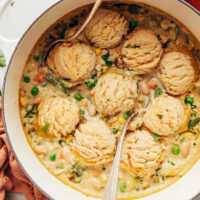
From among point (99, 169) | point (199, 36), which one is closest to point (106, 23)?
point (199, 36)

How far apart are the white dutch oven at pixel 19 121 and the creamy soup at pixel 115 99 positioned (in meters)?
0.06

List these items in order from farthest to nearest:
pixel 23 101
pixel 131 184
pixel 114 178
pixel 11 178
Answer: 1. pixel 11 178
2. pixel 131 184
3. pixel 23 101
4. pixel 114 178

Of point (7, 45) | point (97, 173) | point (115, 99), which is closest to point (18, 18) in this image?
point (7, 45)

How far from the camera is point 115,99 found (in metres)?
2.43

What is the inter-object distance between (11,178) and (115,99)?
1.14m

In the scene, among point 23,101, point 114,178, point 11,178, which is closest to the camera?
point 114,178

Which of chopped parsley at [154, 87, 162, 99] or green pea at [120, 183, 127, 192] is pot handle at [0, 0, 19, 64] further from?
green pea at [120, 183, 127, 192]

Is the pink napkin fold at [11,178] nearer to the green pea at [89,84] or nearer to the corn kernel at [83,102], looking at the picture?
the corn kernel at [83,102]

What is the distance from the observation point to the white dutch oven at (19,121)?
7.36 ft

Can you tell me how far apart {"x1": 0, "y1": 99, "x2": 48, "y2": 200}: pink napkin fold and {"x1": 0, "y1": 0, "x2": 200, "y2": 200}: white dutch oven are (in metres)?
0.23

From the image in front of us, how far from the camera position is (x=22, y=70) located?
7.89 feet

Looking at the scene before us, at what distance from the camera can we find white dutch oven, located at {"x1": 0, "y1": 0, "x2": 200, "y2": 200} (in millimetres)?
2244

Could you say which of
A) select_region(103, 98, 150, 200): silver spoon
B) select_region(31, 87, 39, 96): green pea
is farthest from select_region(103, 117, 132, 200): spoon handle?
select_region(31, 87, 39, 96): green pea

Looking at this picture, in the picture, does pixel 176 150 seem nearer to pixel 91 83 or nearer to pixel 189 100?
pixel 189 100
